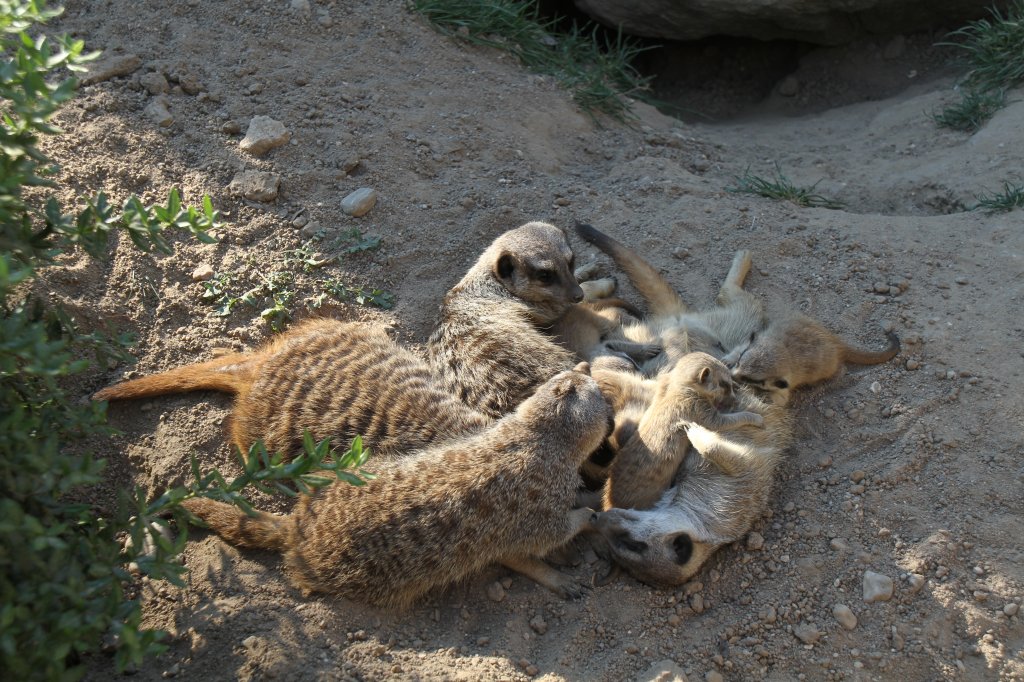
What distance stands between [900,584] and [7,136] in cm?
246

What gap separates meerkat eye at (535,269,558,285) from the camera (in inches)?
129

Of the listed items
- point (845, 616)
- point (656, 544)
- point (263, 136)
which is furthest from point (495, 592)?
point (263, 136)

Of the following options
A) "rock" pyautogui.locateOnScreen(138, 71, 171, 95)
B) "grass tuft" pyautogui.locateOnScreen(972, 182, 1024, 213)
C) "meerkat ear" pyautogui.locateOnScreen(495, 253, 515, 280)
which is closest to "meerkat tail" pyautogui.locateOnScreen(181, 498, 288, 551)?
"meerkat ear" pyautogui.locateOnScreen(495, 253, 515, 280)

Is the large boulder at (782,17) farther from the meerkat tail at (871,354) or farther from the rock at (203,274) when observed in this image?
the rock at (203,274)

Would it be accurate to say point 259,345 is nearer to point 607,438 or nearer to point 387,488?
point 387,488

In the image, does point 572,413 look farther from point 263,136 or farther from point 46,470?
point 263,136

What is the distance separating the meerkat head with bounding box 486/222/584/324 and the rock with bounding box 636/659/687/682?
1404 millimetres

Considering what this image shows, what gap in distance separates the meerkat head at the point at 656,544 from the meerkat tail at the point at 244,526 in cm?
95

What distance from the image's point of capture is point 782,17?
476 cm

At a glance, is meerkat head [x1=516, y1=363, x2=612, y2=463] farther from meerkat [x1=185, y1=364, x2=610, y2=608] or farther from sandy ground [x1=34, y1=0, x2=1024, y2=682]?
sandy ground [x1=34, y1=0, x2=1024, y2=682]

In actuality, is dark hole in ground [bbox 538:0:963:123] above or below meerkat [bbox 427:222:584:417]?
above

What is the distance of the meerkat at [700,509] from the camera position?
2547 mm

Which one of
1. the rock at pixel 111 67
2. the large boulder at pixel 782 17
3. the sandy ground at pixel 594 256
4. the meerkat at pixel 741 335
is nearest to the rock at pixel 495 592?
the sandy ground at pixel 594 256

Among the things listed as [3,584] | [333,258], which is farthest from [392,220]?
[3,584]
